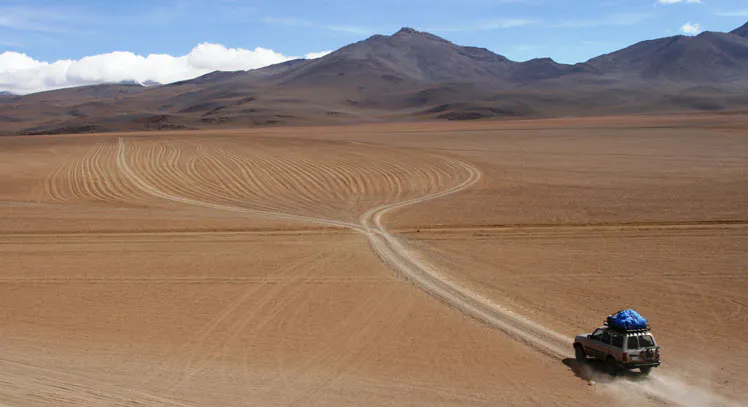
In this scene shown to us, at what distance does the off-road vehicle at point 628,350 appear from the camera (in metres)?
9.02

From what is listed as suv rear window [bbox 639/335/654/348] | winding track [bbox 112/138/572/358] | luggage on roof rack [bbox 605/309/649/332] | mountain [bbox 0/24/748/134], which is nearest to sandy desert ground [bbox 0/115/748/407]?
winding track [bbox 112/138/572/358]

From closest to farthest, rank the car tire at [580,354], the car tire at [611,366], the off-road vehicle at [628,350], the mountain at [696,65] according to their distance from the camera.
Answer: the off-road vehicle at [628,350], the car tire at [611,366], the car tire at [580,354], the mountain at [696,65]

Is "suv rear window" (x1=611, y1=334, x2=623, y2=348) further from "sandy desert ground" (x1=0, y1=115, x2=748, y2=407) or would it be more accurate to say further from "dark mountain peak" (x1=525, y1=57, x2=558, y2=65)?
"dark mountain peak" (x1=525, y1=57, x2=558, y2=65)

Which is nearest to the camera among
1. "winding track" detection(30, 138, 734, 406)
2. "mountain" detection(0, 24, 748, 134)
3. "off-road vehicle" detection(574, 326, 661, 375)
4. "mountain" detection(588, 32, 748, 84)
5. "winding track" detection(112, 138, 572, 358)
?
"off-road vehicle" detection(574, 326, 661, 375)

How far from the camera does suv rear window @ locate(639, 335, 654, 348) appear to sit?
9.09 metres

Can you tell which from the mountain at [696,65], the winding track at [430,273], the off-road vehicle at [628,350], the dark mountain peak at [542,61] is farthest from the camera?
the dark mountain peak at [542,61]

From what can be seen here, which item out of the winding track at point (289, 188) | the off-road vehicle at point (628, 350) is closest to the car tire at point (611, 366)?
the off-road vehicle at point (628, 350)

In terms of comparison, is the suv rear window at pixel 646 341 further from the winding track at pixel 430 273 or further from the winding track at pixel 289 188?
the winding track at pixel 289 188

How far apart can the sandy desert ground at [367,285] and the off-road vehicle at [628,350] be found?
26cm

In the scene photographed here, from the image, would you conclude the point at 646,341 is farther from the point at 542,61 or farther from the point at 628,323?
the point at 542,61

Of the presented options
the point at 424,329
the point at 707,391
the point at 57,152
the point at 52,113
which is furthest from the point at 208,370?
the point at 52,113

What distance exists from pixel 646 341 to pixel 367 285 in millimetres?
6063

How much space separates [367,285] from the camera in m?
13.9

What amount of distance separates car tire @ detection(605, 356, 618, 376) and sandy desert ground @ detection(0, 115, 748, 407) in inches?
8.9
